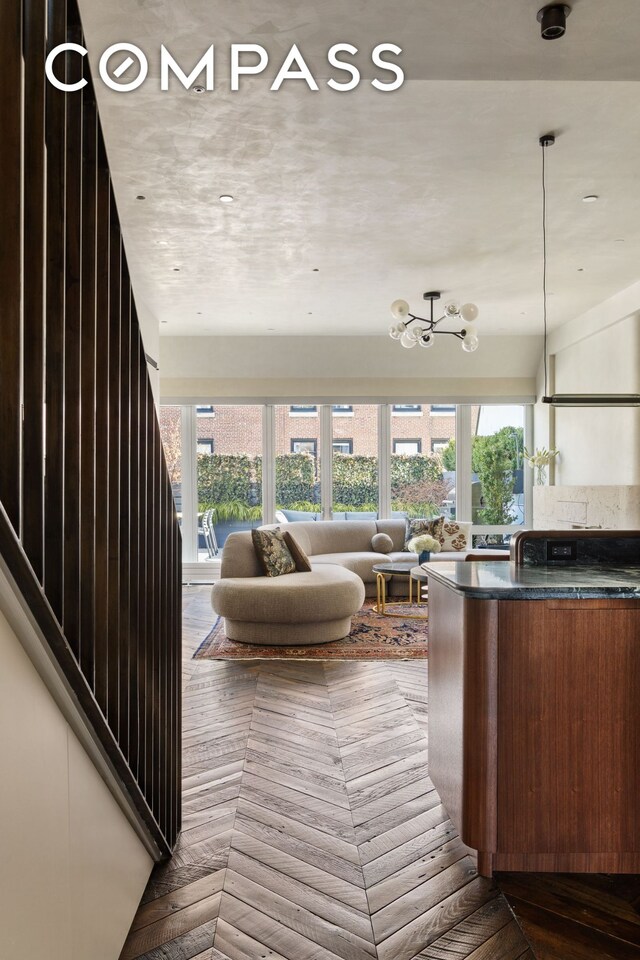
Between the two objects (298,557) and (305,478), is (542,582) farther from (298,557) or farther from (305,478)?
(305,478)

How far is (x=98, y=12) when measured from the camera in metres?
2.37

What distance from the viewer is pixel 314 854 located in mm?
2238

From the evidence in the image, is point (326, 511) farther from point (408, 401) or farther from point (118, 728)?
point (118, 728)

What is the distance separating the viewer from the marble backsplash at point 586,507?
6.15m

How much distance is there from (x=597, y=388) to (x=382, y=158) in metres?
4.18

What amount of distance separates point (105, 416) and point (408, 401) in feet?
24.8

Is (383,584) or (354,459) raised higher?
(354,459)

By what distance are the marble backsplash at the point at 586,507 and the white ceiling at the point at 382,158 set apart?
192 centimetres

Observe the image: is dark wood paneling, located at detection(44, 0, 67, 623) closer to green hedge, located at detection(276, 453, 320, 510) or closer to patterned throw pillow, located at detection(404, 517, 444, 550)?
patterned throw pillow, located at detection(404, 517, 444, 550)

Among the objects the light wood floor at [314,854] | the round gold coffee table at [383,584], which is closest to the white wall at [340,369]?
the round gold coffee table at [383,584]

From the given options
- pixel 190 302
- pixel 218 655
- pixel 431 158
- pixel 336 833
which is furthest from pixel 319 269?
pixel 336 833

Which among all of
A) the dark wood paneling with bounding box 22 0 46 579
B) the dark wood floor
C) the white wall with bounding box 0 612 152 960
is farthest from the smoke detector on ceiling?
the dark wood floor

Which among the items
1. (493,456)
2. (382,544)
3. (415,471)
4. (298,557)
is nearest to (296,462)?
(415,471)

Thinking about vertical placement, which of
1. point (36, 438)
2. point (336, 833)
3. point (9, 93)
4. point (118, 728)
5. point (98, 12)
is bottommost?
point (336, 833)
